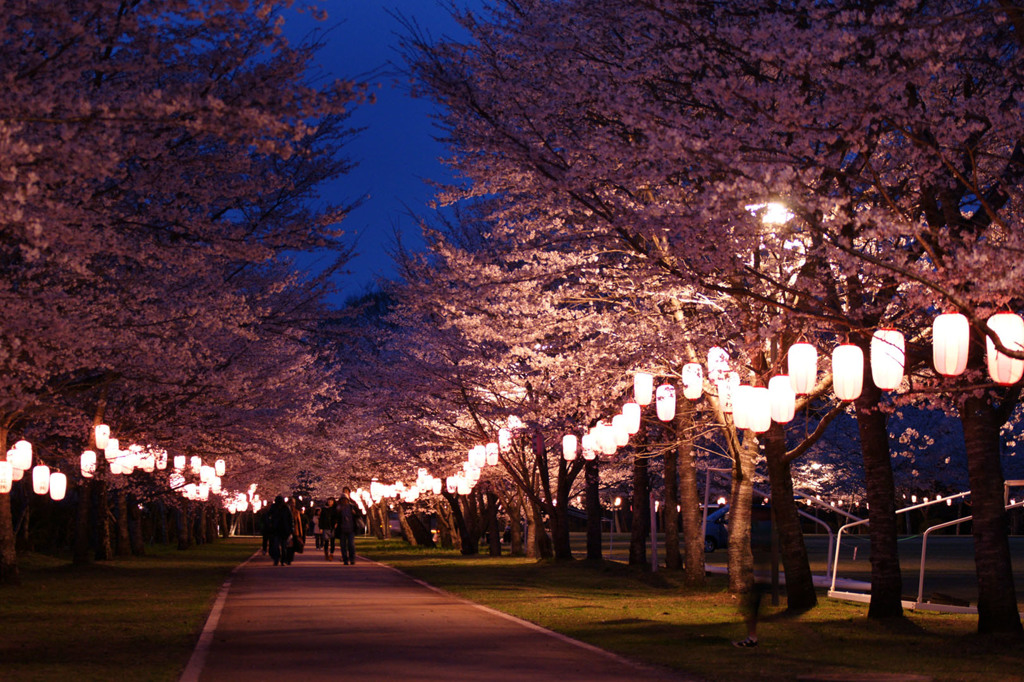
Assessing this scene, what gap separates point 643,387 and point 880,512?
545 cm

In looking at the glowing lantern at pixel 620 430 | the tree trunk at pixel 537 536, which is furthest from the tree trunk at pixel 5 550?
the tree trunk at pixel 537 536

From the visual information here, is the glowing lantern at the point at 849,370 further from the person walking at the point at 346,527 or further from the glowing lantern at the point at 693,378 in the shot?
the person walking at the point at 346,527

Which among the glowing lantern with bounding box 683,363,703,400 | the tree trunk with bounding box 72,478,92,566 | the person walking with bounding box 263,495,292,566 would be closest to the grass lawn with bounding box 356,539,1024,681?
the glowing lantern with bounding box 683,363,703,400

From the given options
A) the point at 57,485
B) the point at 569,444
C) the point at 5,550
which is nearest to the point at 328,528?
the point at 57,485

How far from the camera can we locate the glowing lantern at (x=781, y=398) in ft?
47.0

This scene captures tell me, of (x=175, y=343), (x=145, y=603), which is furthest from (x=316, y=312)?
(x=145, y=603)

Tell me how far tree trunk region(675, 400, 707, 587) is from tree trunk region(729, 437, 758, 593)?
5.99ft

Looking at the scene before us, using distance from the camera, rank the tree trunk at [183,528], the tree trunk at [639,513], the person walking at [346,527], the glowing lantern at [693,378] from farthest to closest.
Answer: the tree trunk at [183,528], the person walking at [346,527], the tree trunk at [639,513], the glowing lantern at [693,378]

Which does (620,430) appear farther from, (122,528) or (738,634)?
(122,528)

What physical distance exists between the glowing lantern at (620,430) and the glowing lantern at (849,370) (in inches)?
305

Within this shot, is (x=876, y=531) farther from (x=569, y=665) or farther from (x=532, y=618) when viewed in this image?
(x=569, y=665)

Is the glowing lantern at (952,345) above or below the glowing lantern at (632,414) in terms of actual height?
above

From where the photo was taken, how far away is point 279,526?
31.2 metres

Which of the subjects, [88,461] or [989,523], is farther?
[88,461]
